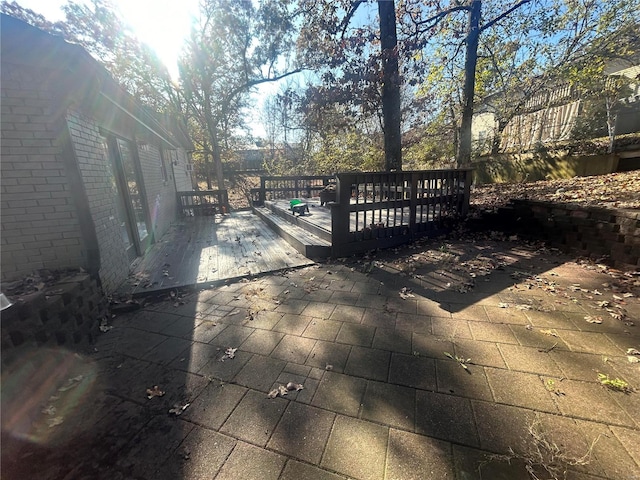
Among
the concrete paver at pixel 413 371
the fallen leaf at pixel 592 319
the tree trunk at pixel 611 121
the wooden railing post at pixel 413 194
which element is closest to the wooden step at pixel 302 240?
the wooden railing post at pixel 413 194

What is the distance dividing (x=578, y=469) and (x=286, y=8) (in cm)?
1591

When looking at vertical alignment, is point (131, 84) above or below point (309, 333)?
above

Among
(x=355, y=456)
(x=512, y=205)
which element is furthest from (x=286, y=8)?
(x=355, y=456)

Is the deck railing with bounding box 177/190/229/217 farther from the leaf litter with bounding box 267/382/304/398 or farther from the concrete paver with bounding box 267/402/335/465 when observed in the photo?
the concrete paver with bounding box 267/402/335/465

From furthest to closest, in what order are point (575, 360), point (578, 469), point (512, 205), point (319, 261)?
1. point (512, 205)
2. point (319, 261)
3. point (575, 360)
4. point (578, 469)

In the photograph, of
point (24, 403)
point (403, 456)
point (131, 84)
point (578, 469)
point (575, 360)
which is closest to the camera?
point (578, 469)

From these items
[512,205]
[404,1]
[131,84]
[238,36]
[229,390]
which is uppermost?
[238,36]

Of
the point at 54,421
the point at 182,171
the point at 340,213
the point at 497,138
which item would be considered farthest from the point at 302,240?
the point at 182,171

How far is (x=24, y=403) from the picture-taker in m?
1.80

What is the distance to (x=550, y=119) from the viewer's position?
10.0 m

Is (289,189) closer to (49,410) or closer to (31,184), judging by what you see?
(31,184)

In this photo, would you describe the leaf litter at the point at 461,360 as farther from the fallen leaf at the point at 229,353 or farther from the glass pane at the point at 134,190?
the glass pane at the point at 134,190

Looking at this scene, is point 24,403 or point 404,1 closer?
point 24,403

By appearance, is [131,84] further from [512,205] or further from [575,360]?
[575,360]
